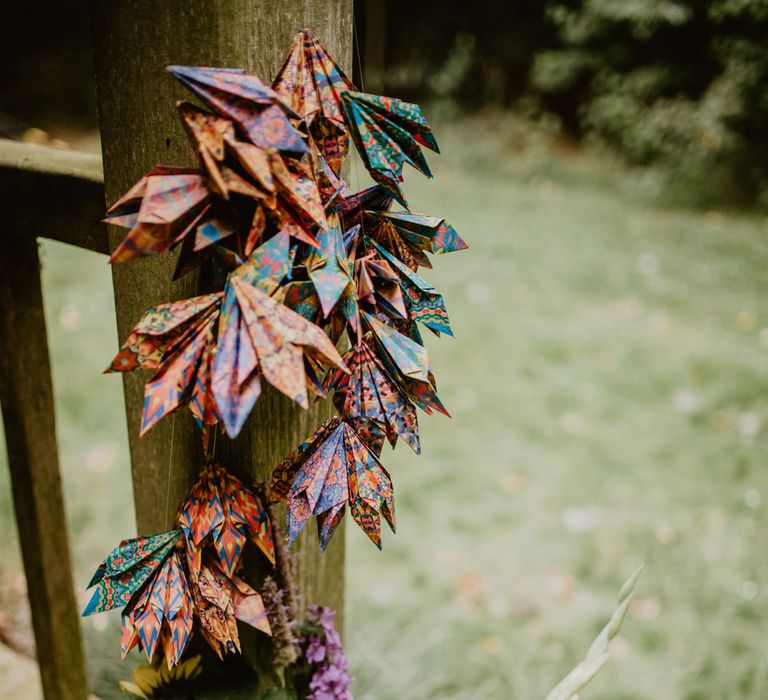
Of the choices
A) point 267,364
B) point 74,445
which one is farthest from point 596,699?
point 74,445

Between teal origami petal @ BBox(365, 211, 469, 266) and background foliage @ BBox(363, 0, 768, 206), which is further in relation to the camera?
background foliage @ BBox(363, 0, 768, 206)

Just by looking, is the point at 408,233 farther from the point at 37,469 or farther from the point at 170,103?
the point at 37,469

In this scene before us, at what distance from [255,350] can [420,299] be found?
246 mm

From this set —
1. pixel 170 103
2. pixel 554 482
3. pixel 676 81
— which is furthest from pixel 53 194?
pixel 676 81

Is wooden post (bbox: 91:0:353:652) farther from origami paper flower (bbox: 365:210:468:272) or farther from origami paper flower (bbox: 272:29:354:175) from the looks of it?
origami paper flower (bbox: 365:210:468:272)

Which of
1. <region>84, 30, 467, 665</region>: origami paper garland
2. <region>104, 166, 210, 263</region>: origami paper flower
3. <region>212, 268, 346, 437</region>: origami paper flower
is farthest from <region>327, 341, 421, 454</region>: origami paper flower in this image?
<region>104, 166, 210, 263</region>: origami paper flower

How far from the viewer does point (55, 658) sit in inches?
55.2

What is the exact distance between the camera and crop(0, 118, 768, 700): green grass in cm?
211

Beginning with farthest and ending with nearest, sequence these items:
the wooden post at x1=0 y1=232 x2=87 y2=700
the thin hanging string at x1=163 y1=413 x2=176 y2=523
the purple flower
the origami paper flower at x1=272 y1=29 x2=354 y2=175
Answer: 1. the wooden post at x1=0 y1=232 x2=87 y2=700
2. the purple flower
3. the thin hanging string at x1=163 y1=413 x2=176 y2=523
4. the origami paper flower at x1=272 y1=29 x2=354 y2=175

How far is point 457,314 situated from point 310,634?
10.8ft

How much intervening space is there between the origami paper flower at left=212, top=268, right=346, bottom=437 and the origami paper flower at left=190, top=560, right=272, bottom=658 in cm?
27

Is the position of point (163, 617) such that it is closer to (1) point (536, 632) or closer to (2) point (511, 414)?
(1) point (536, 632)

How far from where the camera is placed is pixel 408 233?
757 millimetres

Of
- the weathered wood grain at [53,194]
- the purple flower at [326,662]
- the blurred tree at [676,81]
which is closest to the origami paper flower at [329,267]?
the weathered wood grain at [53,194]
